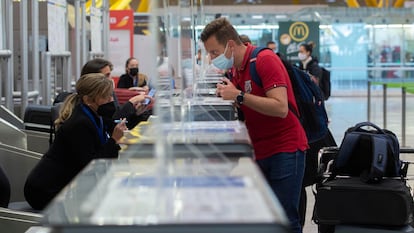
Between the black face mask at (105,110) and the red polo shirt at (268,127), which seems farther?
the black face mask at (105,110)

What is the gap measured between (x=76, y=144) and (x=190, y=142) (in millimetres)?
2035

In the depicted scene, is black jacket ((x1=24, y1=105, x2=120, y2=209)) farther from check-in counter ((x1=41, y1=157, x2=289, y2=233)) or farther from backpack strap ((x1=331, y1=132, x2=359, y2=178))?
check-in counter ((x1=41, y1=157, x2=289, y2=233))

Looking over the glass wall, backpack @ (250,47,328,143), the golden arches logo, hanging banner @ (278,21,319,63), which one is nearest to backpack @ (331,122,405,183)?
backpack @ (250,47,328,143)

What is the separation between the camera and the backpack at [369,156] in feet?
11.9

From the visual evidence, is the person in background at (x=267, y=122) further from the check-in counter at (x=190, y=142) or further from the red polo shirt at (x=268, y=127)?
the check-in counter at (x=190, y=142)

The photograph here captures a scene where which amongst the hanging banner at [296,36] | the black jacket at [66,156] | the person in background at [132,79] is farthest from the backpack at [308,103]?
the hanging banner at [296,36]

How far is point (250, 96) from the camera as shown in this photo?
2.87 metres

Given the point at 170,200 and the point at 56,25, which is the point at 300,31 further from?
the point at 170,200

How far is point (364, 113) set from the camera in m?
14.7

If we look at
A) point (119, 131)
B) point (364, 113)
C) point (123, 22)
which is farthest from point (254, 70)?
point (364, 113)

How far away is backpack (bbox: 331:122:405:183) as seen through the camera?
11.9 feet

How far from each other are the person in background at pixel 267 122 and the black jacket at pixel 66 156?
0.74m

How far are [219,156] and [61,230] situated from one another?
49cm

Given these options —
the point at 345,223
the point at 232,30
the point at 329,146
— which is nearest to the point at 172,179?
the point at 232,30
